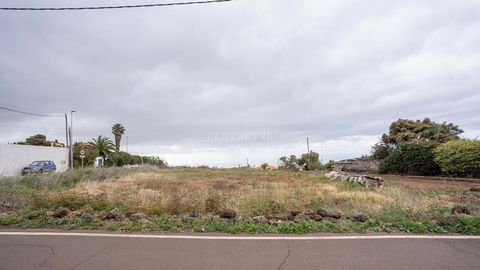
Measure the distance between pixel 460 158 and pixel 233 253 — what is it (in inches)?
888

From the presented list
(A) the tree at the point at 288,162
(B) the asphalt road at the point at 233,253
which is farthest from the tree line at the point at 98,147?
(B) the asphalt road at the point at 233,253

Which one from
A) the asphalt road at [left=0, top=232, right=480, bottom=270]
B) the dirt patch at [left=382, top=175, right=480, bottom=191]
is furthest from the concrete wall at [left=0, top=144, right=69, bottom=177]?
the dirt patch at [left=382, top=175, right=480, bottom=191]

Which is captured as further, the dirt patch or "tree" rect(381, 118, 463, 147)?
"tree" rect(381, 118, 463, 147)

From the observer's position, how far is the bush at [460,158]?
2189 cm

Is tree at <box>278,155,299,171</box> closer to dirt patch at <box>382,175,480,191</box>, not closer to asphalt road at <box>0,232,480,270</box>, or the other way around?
dirt patch at <box>382,175,480,191</box>

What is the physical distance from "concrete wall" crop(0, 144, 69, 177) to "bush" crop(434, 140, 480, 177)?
33.2 m

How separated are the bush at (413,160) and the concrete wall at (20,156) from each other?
33.2m

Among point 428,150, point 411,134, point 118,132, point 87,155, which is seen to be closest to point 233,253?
point 428,150

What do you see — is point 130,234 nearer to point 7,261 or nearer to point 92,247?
point 92,247

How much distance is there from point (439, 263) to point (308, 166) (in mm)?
49226

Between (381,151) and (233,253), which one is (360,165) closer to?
(381,151)

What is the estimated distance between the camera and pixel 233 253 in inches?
210

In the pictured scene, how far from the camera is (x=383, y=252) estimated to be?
17.5 ft

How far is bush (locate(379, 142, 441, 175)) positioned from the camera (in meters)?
27.4
